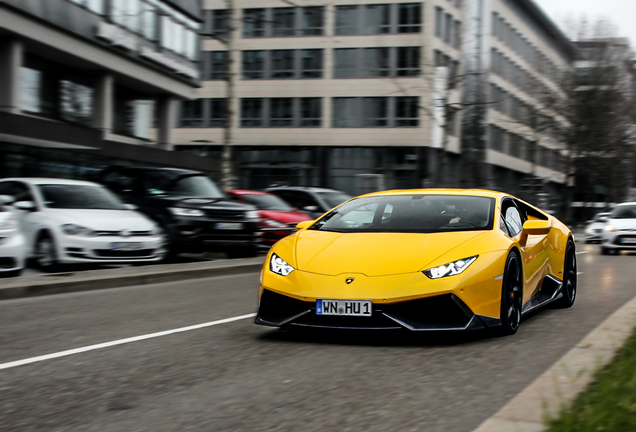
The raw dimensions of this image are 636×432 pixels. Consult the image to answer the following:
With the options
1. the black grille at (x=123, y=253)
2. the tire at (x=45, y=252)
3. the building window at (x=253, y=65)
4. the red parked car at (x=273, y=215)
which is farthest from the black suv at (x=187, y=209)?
the building window at (x=253, y=65)

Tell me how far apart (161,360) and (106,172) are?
11.0 m

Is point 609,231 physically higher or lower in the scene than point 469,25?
lower

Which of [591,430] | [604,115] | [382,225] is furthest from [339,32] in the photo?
[591,430]

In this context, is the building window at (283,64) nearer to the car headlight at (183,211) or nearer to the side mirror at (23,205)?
the car headlight at (183,211)

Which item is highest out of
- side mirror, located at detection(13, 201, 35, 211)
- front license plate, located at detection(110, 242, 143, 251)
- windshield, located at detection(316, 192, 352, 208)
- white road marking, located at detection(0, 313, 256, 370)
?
windshield, located at detection(316, 192, 352, 208)

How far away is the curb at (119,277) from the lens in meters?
9.53

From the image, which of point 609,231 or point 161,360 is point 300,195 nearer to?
point 609,231

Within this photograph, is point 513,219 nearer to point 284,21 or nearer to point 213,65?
point 284,21

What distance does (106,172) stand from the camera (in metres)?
16.1

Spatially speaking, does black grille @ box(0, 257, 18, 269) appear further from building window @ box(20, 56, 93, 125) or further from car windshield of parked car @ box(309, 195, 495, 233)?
building window @ box(20, 56, 93, 125)

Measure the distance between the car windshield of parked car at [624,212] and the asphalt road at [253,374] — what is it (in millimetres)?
16033

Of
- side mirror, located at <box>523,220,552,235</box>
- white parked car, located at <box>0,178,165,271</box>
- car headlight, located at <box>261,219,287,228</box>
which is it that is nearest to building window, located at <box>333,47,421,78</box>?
car headlight, located at <box>261,219,287,228</box>

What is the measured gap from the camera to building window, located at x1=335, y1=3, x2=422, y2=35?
161 feet

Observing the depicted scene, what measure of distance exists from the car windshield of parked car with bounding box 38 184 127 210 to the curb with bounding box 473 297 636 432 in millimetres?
9217
